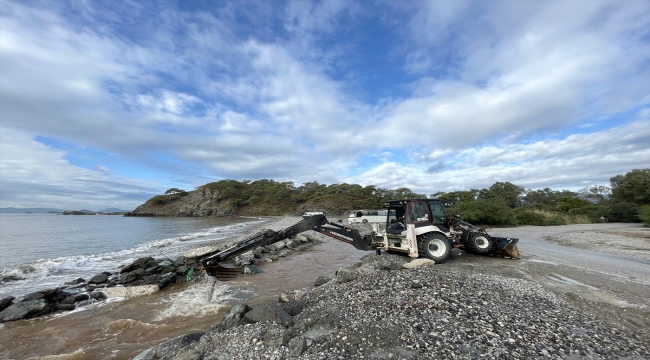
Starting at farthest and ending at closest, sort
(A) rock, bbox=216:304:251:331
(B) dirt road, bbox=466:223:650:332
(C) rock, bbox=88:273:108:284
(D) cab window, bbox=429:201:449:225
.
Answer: (D) cab window, bbox=429:201:449:225, (C) rock, bbox=88:273:108:284, (B) dirt road, bbox=466:223:650:332, (A) rock, bbox=216:304:251:331

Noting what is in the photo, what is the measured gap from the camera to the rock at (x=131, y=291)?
9258 mm

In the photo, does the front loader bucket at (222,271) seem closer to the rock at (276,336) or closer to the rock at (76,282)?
the rock at (276,336)

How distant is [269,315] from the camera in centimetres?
543

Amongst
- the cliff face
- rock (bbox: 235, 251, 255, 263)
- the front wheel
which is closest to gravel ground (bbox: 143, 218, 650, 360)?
the front wheel

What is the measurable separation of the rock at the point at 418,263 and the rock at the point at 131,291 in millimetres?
8380

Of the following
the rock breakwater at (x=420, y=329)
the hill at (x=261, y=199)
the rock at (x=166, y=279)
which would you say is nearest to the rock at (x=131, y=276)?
the rock at (x=166, y=279)

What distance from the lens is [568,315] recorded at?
525cm

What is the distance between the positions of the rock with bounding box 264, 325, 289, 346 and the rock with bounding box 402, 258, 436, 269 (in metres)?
5.58

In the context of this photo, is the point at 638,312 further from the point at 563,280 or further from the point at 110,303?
the point at 110,303

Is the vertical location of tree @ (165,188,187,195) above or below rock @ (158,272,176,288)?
above

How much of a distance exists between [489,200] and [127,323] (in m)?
36.0

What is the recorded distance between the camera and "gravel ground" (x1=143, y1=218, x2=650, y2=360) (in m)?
4.04

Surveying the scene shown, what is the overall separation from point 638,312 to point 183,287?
39.5 ft

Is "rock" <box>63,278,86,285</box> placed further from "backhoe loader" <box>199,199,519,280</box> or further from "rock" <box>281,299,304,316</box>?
"backhoe loader" <box>199,199,519,280</box>
